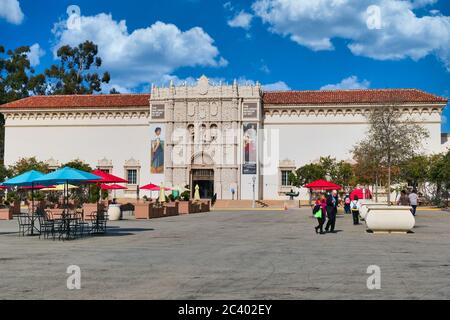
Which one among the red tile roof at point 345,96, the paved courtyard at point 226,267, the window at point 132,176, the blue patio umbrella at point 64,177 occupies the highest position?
the red tile roof at point 345,96

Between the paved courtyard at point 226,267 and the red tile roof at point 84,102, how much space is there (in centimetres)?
4767

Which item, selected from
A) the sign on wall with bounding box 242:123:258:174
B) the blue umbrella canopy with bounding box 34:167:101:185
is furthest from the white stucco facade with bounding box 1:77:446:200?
the blue umbrella canopy with bounding box 34:167:101:185

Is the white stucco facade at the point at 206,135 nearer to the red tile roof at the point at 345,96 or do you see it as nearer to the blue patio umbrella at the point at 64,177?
the red tile roof at the point at 345,96

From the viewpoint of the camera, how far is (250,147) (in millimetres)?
63344

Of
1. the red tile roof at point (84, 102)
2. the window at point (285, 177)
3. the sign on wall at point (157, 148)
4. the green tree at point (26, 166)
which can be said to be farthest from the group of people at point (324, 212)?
the red tile roof at point (84, 102)

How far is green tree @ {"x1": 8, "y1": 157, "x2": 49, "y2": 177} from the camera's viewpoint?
60.8m

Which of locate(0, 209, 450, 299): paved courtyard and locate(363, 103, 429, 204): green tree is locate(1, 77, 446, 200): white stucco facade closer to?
locate(363, 103, 429, 204): green tree

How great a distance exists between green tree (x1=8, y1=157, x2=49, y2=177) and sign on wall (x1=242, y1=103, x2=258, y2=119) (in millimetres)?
21781

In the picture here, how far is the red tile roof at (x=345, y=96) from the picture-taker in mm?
61688

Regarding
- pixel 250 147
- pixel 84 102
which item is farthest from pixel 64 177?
pixel 84 102

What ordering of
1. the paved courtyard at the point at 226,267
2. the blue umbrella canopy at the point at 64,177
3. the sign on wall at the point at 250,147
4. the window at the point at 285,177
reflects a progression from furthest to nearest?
1. the window at the point at 285,177
2. the sign on wall at the point at 250,147
3. the blue umbrella canopy at the point at 64,177
4. the paved courtyard at the point at 226,267

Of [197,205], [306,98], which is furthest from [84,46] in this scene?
[197,205]
